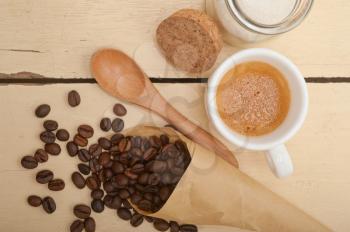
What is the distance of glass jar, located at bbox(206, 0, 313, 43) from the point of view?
2.64ft

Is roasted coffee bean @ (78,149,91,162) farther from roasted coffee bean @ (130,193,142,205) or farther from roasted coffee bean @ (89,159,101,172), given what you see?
roasted coffee bean @ (130,193,142,205)

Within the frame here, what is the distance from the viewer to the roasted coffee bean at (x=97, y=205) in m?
0.92

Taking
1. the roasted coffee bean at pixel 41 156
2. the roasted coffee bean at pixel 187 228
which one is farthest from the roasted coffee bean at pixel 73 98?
the roasted coffee bean at pixel 187 228

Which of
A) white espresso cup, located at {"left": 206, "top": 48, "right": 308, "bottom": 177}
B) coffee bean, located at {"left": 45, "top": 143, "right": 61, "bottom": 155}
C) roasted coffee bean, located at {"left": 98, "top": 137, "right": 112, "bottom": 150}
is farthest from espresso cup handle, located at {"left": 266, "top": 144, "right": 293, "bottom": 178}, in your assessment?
coffee bean, located at {"left": 45, "top": 143, "right": 61, "bottom": 155}

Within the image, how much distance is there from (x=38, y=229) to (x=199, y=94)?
0.43m

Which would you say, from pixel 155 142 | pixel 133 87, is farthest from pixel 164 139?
pixel 133 87

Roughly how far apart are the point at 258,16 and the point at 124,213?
1.51 feet

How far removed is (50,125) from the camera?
917 millimetres

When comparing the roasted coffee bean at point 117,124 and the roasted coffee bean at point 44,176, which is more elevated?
the roasted coffee bean at point 117,124

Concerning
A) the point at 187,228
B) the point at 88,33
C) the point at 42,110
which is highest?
the point at 88,33

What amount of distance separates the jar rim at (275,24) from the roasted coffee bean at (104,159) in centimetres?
36

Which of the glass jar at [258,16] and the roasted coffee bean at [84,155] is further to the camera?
the roasted coffee bean at [84,155]

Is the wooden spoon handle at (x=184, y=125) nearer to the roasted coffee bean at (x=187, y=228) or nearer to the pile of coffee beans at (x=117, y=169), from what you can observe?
the pile of coffee beans at (x=117, y=169)

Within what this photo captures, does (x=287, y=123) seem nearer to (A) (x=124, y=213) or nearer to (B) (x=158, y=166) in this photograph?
(B) (x=158, y=166)
